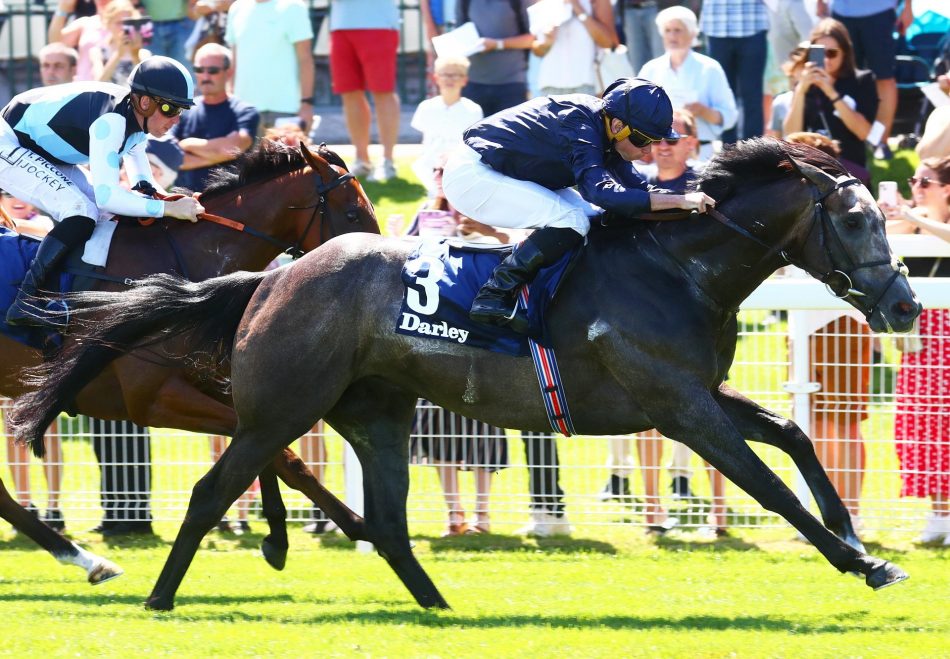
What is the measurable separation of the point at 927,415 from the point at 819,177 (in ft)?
6.95

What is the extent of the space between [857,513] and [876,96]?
12.5 feet

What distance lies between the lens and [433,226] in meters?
8.30

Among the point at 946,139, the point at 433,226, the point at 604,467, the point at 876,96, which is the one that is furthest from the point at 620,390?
the point at 876,96

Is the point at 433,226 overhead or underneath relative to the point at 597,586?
overhead

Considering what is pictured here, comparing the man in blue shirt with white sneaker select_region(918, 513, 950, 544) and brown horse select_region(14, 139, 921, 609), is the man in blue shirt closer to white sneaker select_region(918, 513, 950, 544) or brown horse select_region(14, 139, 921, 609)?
brown horse select_region(14, 139, 921, 609)

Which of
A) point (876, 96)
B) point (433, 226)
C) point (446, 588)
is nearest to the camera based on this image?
point (446, 588)

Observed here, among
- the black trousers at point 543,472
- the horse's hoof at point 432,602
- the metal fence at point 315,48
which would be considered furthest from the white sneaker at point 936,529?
the metal fence at point 315,48

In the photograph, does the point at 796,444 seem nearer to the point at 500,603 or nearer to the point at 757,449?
the point at 500,603

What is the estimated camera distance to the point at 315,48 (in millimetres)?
15078

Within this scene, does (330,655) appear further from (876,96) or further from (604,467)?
(876,96)

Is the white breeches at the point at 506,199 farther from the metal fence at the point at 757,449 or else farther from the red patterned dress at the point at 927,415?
the red patterned dress at the point at 927,415

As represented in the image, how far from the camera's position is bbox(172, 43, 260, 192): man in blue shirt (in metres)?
9.87

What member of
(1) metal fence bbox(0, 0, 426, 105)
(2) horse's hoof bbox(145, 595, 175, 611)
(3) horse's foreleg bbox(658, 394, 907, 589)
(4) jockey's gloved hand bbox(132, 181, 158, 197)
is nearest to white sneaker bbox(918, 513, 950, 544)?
(3) horse's foreleg bbox(658, 394, 907, 589)

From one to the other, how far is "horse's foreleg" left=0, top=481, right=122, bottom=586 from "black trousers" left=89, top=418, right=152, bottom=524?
89 cm
